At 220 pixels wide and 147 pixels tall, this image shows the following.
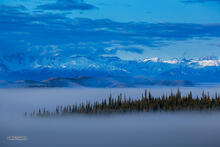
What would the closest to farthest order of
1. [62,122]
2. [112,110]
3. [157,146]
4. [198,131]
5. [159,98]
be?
[157,146], [198,131], [62,122], [112,110], [159,98]

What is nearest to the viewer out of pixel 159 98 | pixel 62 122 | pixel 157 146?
pixel 157 146

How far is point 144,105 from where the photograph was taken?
6900 cm

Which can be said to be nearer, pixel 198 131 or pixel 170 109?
pixel 198 131

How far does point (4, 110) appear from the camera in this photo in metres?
80.0

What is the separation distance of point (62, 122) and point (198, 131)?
18825 mm

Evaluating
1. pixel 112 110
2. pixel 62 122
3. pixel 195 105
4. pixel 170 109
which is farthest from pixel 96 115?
pixel 195 105

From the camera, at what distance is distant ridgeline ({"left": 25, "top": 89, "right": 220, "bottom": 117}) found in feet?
213

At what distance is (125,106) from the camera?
68125 millimetres

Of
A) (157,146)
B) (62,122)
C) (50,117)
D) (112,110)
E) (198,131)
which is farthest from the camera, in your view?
(112,110)

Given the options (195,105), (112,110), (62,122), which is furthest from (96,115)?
(195,105)

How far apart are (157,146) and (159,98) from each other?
3172cm

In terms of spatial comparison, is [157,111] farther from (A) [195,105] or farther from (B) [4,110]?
(B) [4,110]

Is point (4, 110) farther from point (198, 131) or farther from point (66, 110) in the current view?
point (198, 131)

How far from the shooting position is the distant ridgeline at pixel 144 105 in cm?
6500
